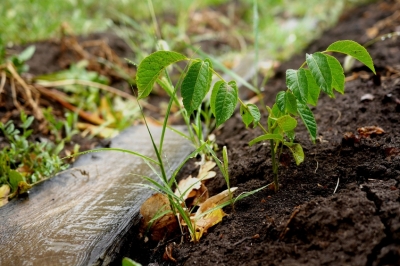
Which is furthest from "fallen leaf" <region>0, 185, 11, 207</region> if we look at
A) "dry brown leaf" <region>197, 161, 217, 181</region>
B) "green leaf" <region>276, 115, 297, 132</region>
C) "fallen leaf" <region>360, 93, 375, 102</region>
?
"fallen leaf" <region>360, 93, 375, 102</region>

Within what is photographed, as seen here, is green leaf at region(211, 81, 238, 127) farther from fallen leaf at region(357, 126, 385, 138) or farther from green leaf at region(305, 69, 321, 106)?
fallen leaf at region(357, 126, 385, 138)

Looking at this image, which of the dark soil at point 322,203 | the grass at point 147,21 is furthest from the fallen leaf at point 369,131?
the grass at point 147,21

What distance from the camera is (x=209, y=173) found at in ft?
4.86

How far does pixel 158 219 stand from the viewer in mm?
1287

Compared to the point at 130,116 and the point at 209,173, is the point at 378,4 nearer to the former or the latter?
the point at 130,116

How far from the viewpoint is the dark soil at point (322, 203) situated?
92 cm

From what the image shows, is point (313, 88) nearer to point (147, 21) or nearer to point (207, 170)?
point (207, 170)

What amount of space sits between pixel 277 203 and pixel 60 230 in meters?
0.77

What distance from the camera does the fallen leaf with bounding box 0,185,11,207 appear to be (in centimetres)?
150

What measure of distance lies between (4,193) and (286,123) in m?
1.24

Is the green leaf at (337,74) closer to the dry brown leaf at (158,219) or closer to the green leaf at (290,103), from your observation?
the green leaf at (290,103)

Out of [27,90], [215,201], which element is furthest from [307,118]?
[27,90]

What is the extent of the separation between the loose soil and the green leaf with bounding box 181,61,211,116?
442 millimetres

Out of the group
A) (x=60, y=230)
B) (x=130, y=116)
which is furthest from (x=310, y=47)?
(x=60, y=230)
